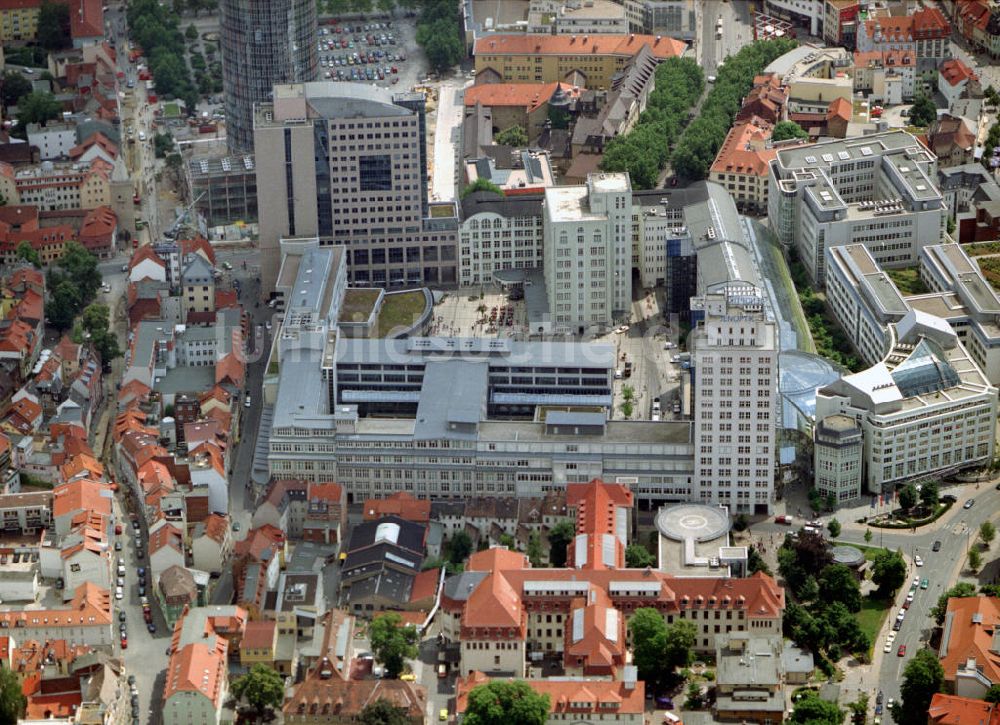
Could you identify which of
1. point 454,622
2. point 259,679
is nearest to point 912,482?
point 454,622

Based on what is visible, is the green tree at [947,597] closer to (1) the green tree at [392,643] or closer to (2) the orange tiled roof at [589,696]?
(2) the orange tiled roof at [589,696]

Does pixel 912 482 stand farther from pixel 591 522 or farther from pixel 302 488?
pixel 302 488

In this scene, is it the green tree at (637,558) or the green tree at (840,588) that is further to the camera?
the green tree at (637,558)

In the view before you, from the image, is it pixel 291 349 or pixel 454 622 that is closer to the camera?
pixel 454 622

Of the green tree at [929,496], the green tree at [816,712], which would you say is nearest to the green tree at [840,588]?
the green tree at [816,712]

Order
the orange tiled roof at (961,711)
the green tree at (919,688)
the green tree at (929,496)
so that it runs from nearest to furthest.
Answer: the orange tiled roof at (961,711)
the green tree at (919,688)
the green tree at (929,496)

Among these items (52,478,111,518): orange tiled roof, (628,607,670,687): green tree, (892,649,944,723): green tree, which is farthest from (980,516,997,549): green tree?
(52,478,111,518): orange tiled roof
